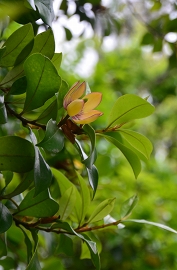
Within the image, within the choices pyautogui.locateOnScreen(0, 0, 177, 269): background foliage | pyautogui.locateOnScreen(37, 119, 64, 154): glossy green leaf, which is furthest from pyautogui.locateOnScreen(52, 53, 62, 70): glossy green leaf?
pyautogui.locateOnScreen(37, 119, 64, 154): glossy green leaf

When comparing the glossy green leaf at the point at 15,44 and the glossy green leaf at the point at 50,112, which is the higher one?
the glossy green leaf at the point at 15,44

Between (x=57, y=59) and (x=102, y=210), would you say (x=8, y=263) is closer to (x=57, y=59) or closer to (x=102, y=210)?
(x=102, y=210)

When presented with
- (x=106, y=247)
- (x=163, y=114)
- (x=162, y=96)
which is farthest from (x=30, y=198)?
(x=163, y=114)

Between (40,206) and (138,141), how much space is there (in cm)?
15

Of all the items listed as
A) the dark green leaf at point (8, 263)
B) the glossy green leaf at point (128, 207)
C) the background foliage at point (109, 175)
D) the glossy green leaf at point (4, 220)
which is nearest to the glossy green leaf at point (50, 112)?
the background foliage at point (109, 175)

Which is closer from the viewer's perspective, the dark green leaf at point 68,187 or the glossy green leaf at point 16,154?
the glossy green leaf at point 16,154

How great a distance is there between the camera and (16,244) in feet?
3.01

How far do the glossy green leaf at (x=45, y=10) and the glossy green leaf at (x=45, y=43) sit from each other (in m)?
0.02

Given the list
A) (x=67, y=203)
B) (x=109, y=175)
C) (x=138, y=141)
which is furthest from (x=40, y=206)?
(x=109, y=175)

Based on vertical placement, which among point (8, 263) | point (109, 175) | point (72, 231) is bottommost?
point (109, 175)

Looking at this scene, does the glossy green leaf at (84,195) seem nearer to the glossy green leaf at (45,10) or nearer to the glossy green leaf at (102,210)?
the glossy green leaf at (102,210)

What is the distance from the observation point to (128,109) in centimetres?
48

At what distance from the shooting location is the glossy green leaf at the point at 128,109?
1.56 ft

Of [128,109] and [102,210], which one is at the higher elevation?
[128,109]
